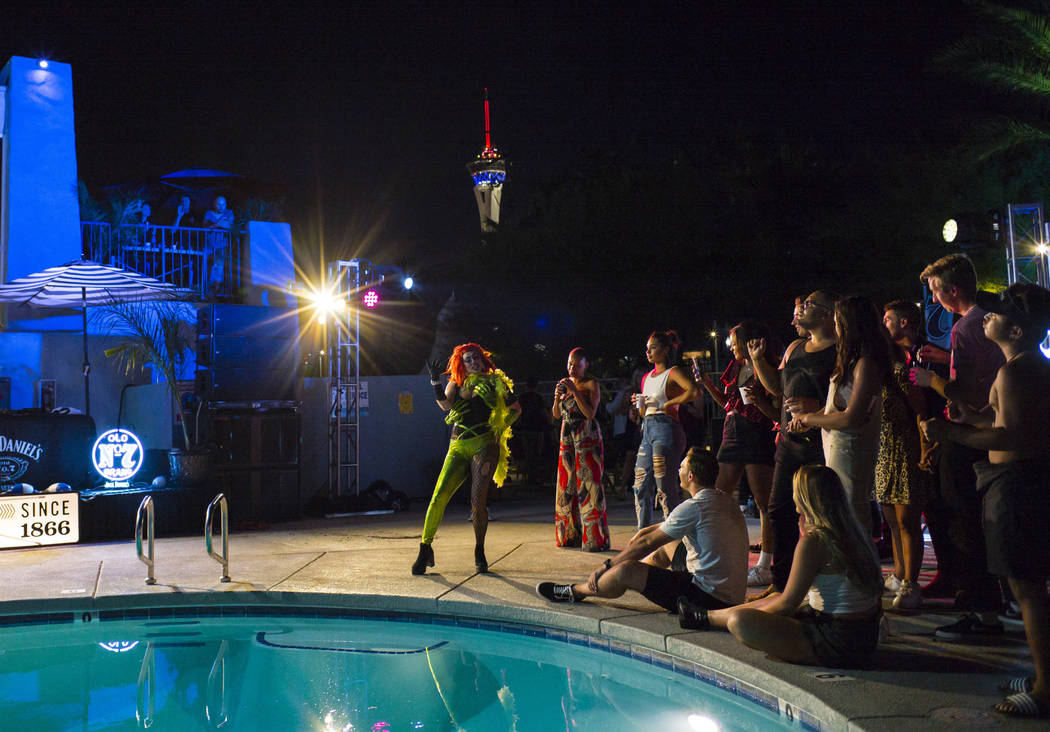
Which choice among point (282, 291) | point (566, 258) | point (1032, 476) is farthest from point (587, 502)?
point (566, 258)

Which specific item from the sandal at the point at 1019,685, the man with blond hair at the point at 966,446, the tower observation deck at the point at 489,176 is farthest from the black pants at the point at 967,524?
the tower observation deck at the point at 489,176

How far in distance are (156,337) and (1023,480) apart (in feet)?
36.1

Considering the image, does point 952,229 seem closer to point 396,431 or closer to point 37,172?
point 396,431

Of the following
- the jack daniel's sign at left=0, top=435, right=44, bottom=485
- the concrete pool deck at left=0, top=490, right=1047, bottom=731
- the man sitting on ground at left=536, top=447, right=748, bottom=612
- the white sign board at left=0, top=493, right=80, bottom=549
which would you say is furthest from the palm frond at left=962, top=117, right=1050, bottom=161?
the jack daniel's sign at left=0, top=435, right=44, bottom=485

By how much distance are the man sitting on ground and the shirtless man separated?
5.21 feet

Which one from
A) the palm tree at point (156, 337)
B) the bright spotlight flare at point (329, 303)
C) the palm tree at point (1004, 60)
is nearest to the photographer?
the palm tree at point (156, 337)

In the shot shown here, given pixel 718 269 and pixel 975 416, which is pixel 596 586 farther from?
pixel 718 269

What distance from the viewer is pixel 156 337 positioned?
12.0 metres

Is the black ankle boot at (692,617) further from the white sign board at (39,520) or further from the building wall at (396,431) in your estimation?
the building wall at (396,431)

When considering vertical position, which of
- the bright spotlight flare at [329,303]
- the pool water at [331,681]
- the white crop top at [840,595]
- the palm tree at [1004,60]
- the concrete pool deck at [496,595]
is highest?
the palm tree at [1004,60]

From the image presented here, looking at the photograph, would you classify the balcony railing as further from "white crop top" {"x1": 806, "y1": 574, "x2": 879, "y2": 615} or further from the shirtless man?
the shirtless man

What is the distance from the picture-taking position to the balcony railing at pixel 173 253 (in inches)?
634

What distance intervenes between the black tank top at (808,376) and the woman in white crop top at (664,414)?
1830mm

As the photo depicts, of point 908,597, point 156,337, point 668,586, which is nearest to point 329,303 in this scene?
point 156,337
